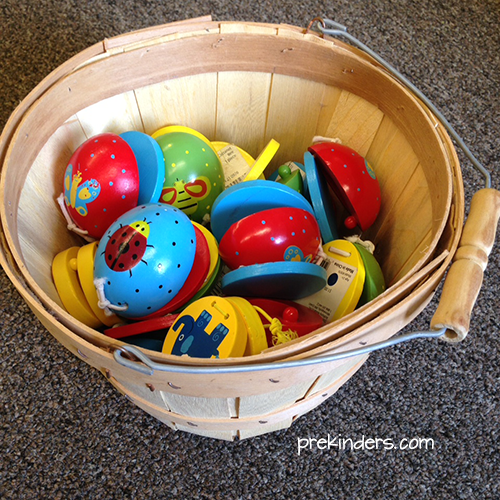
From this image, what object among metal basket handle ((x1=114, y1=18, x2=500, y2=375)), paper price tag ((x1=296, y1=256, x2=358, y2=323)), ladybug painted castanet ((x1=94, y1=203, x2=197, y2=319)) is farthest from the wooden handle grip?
ladybug painted castanet ((x1=94, y1=203, x2=197, y2=319))

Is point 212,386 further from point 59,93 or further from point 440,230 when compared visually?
point 59,93

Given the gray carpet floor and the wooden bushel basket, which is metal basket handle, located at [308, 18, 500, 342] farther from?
the gray carpet floor

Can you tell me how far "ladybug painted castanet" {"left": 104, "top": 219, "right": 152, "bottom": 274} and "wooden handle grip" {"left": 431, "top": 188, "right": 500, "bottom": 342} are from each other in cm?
40

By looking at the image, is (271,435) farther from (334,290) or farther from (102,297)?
(102,297)

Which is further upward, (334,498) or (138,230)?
(138,230)

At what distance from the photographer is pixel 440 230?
66cm

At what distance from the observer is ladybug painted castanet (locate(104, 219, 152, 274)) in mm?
696

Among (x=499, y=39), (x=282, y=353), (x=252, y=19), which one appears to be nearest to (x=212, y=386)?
(x=282, y=353)

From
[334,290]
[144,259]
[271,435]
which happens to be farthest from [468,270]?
[271,435]

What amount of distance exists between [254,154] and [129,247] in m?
0.46

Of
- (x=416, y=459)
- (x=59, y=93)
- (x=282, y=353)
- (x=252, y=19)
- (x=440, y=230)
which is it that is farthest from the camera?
(x=252, y=19)

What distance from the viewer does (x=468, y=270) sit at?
57 cm

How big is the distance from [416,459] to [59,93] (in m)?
0.90

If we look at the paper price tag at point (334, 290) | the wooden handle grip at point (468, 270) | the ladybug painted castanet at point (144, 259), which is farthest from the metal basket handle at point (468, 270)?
the ladybug painted castanet at point (144, 259)
